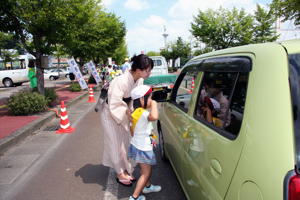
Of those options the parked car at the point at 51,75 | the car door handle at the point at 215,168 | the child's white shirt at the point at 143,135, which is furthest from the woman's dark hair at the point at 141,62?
the parked car at the point at 51,75

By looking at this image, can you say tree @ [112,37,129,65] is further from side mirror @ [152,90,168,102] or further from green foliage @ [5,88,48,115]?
side mirror @ [152,90,168,102]

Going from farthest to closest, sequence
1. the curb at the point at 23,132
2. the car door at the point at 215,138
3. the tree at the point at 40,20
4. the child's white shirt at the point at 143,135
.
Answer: the tree at the point at 40,20 < the curb at the point at 23,132 < the child's white shirt at the point at 143,135 < the car door at the point at 215,138

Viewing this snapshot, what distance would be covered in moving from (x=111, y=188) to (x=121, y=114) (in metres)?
1.17

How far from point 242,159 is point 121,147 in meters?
2.07

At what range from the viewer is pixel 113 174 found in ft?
11.8

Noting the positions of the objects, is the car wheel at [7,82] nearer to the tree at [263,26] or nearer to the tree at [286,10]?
the tree at [286,10]

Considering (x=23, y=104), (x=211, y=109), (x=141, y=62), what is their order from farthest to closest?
(x=23, y=104), (x=141, y=62), (x=211, y=109)

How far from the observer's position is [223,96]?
2439mm

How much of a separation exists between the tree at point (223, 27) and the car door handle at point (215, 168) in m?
24.7

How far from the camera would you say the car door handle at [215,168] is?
5.05 feet

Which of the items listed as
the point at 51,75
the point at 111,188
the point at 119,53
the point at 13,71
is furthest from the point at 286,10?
the point at 119,53

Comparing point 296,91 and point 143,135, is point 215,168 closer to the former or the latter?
point 296,91

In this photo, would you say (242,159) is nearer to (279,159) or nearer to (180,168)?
(279,159)

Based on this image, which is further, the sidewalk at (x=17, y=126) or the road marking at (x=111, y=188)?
the sidewalk at (x=17, y=126)
